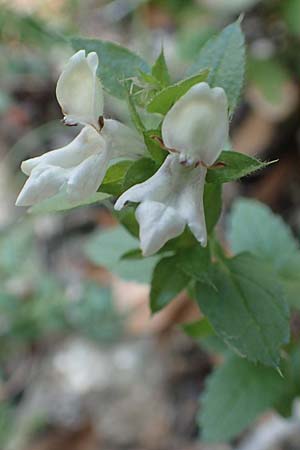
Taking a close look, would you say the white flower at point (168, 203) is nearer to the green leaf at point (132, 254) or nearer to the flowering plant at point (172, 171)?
the flowering plant at point (172, 171)

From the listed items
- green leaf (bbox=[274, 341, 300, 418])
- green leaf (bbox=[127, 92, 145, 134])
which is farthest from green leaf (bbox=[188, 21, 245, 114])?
green leaf (bbox=[274, 341, 300, 418])

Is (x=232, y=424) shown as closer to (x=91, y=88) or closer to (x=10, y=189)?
(x=91, y=88)

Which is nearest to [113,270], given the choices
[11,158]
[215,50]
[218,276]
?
[218,276]

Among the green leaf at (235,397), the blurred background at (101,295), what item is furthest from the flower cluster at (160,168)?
the blurred background at (101,295)

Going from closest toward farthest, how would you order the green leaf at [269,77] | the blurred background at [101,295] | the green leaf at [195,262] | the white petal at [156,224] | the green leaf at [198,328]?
the white petal at [156,224] < the green leaf at [195,262] < the green leaf at [198,328] < the blurred background at [101,295] < the green leaf at [269,77]

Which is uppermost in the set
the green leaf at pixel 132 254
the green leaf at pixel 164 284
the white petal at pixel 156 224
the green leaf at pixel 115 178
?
the white petal at pixel 156 224

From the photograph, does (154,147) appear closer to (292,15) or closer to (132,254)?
(132,254)

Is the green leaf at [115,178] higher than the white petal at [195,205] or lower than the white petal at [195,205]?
lower
